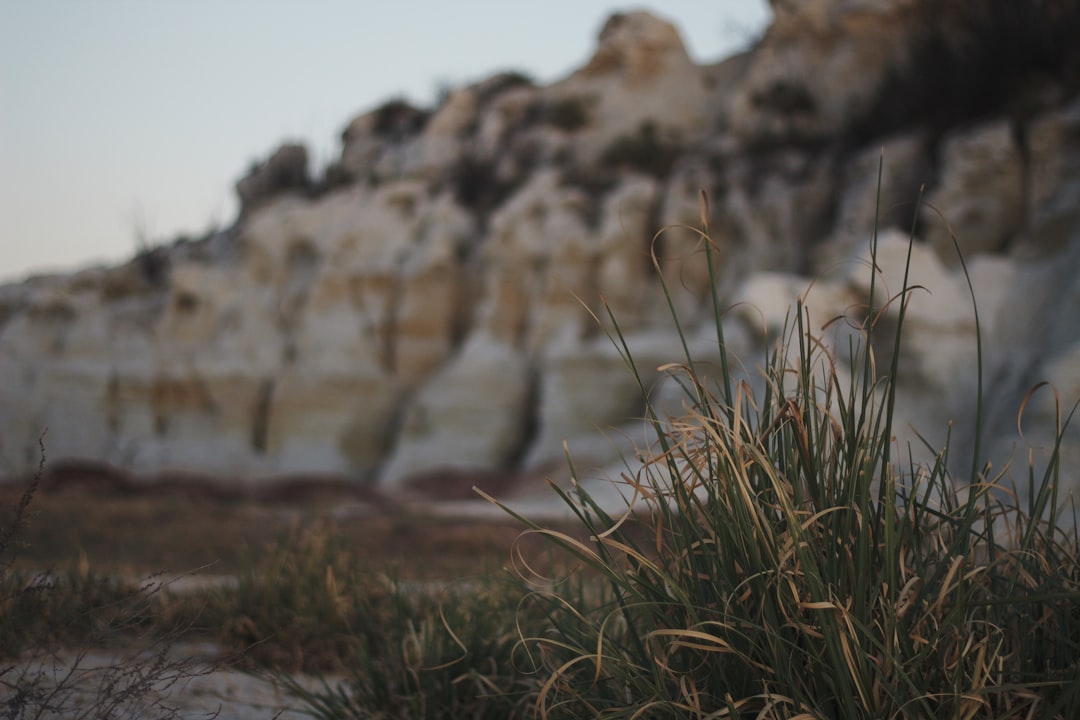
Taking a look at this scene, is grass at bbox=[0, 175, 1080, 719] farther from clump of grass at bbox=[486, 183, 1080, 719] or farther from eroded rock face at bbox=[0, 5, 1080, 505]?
eroded rock face at bbox=[0, 5, 1080, 505]

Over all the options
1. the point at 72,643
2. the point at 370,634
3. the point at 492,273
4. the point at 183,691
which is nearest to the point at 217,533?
the point at 72,643

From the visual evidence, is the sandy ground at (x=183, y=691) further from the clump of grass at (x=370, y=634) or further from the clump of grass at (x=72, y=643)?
the clump of grass at (x=370, y=634)

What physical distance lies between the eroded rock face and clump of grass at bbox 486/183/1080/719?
11863 mm

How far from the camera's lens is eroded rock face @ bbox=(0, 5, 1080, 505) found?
16.8 meters

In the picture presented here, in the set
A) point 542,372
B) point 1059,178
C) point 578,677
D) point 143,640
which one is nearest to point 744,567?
point 578,677

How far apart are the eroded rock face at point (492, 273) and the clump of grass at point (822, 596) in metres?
11.9

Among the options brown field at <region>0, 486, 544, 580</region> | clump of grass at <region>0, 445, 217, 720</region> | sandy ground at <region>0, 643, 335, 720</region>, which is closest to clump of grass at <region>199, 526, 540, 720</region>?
sandy ground at <region>0, 643, 335, 720</region>

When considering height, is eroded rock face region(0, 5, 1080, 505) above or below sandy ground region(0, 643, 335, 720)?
above

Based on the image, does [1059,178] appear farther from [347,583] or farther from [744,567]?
[744,567]

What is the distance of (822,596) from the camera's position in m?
1.77

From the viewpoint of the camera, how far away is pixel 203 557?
26.4ft

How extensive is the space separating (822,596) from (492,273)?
18.0 metres

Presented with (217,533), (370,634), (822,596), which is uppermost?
(822,596)

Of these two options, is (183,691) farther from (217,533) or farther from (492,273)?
(492,273)
